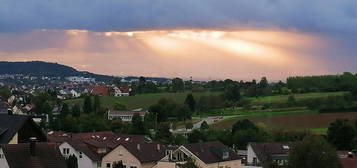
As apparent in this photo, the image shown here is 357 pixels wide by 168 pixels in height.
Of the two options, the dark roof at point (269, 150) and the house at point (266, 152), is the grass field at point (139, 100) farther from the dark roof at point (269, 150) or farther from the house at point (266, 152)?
the house at point (266, 152)

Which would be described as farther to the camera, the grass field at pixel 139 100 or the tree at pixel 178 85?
the tree at pixel 178 85

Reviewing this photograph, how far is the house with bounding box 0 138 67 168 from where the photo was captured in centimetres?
2981

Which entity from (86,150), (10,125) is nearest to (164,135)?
(86,150)

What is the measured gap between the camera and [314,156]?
123 feet

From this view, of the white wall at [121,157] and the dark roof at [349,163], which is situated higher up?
the dark roof at [349,163]

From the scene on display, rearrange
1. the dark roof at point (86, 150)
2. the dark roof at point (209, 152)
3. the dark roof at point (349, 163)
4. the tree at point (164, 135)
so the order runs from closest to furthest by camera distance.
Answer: the dark roof at point (349, 163)
the dark roof at point (209, 152)
the dark roof at point (86, 150)
the tree at point (164, 135)

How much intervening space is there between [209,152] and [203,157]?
1977 millimetres

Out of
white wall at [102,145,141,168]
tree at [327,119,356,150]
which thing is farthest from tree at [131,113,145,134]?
white wall at [102,145,141,168]

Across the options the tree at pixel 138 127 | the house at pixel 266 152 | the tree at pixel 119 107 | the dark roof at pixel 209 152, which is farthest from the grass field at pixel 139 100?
the dark roof at pixel 209 152

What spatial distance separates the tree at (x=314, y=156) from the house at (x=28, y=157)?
14.1 m

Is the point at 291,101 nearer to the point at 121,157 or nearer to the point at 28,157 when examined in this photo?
the point at 121,157

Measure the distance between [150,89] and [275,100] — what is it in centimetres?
5610

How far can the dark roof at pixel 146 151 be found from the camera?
5622 centimetres

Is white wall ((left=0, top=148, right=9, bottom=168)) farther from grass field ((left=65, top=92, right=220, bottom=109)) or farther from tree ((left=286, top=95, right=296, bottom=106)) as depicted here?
grass field ((left=65, top=92, right=220, bottom=109))
